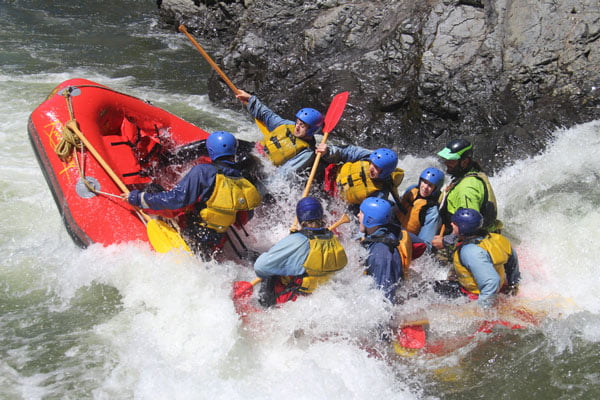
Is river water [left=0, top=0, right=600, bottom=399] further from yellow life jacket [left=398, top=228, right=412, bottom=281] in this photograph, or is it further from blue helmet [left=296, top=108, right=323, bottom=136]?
blue helmet [left=296, top=108, right=323, bottom=136]

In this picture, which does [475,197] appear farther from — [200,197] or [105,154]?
[105,154]

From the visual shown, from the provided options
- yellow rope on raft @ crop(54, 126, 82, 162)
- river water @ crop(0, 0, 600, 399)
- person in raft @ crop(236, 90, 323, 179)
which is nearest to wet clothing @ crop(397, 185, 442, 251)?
river water @ crop(0, 0, 600, 399)

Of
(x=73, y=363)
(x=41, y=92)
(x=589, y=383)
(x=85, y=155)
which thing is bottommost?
(x=41, y=92)

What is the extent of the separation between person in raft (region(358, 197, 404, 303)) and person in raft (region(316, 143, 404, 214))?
780 millimetres

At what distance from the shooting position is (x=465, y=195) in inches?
165

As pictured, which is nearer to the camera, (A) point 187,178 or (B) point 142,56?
(A) point 187,178

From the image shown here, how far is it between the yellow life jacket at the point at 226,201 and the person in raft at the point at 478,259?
1.58 m

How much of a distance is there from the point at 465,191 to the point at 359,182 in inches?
35.3

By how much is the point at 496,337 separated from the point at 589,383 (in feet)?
2.16

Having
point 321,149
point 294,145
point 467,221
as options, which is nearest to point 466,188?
point 467,221

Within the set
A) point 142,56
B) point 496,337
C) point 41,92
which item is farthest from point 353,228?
point 142,56

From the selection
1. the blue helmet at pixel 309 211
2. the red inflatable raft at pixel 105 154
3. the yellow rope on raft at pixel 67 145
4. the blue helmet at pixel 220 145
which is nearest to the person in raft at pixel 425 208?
the blue helmet at pixel 309 211

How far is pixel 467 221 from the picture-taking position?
3.65 metres

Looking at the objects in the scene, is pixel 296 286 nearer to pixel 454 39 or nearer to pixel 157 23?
A: pixel 454 39
